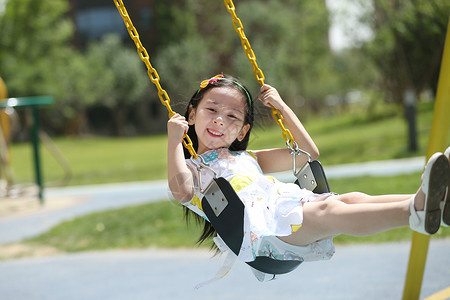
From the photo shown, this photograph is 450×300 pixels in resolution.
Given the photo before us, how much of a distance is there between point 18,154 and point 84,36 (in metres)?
16.3

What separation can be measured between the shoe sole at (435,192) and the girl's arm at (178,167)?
3.19 ft

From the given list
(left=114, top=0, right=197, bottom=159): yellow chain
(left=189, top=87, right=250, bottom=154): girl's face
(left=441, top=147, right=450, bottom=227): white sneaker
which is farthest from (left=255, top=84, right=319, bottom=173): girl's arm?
(left=441, top=147, right=450, bottom=227): white sneaker

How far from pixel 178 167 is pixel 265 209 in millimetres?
412

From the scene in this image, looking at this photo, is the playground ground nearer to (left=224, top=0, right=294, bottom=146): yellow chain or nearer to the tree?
(left=224, top=0, right=294, bottom=146): yellow chain

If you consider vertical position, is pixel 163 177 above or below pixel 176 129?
below

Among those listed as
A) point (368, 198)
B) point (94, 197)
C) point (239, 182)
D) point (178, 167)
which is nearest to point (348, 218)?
point (368, 198)

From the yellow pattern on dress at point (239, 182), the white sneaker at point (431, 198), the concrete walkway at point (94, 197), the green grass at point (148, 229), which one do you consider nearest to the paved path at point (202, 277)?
the green grass at point (148, 229)

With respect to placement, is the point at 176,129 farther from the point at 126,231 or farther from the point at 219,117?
the point at 126,231

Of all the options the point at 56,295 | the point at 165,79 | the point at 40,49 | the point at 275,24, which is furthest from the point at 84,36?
the point at 56,295

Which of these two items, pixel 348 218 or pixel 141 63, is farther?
pixel 141 63

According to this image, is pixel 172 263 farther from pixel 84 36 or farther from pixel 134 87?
pixel 84 36

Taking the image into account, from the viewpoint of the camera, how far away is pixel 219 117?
2590 mm

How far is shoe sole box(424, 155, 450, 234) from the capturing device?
1.93 m

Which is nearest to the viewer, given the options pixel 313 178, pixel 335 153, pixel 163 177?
pixel 313 178
